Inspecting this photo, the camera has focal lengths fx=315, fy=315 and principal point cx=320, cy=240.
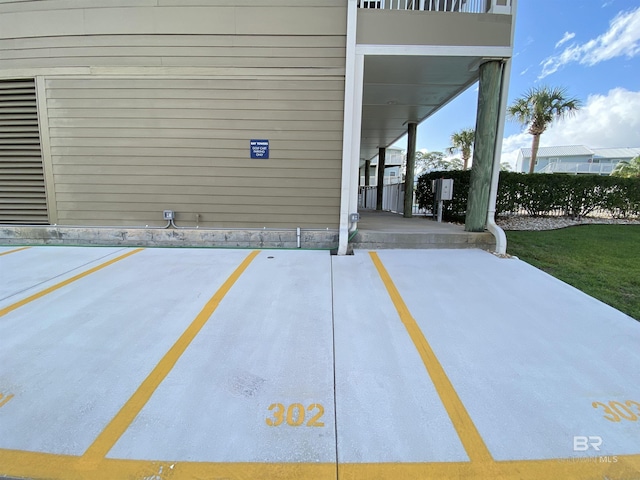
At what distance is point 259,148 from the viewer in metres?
5.30

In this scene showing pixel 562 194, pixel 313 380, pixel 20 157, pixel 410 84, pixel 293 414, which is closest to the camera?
pixel 293 414

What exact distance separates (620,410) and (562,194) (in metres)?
9.25

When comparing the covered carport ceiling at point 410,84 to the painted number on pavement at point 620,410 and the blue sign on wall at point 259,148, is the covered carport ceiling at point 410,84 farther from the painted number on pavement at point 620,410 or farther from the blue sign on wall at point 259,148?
the painted number on pavement at point 620,410

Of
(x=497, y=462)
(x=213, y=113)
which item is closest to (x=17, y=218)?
(x=213, y=113)

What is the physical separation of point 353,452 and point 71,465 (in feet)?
4.28

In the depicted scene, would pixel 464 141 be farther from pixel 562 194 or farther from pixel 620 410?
pixel 620 410

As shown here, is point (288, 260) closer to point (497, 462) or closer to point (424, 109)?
point (497, 462)

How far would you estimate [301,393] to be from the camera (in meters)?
1.92

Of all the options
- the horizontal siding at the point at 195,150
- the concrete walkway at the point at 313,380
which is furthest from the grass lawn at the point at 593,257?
the horizontal siding at the point at 195,150

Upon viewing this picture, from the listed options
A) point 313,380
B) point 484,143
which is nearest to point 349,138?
point 484,143

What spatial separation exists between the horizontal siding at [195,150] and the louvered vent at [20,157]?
0.41m

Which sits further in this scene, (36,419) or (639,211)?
(639,211)

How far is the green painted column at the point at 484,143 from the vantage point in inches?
200

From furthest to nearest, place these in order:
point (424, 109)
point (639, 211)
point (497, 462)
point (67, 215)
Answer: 1. point (639, 211)
2. point (424, 109)
3. point (67, 215)
4. point (497, 462)
